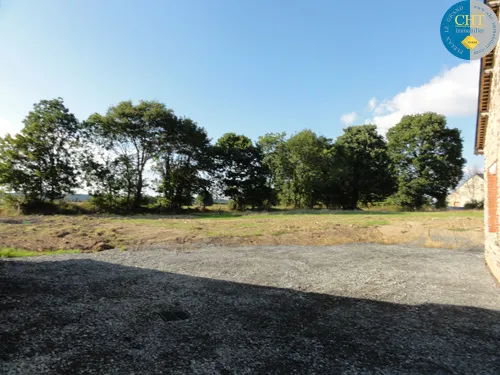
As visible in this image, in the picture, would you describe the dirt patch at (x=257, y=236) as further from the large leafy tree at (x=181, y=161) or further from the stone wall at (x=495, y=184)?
the large leafy tree at (x=181, y=161)

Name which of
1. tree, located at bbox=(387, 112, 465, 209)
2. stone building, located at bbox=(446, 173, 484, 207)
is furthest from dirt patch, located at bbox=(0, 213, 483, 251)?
stone building, located at bbox=(446, 173, 484, 207)

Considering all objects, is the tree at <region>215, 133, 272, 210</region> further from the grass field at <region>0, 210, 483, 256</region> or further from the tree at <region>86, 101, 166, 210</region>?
the grass field at <region>0, 210, 483, 256</region>

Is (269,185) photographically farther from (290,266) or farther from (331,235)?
(290,266)

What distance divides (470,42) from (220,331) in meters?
9.18

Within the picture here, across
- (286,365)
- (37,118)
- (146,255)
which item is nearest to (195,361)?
(286,365)

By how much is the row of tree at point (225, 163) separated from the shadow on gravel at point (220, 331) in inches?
957

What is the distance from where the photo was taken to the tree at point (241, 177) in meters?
36.2

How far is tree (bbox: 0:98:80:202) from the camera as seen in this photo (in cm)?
2436

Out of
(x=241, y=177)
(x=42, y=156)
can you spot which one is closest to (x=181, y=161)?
(x=241, y=177)

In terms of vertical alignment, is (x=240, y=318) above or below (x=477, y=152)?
below

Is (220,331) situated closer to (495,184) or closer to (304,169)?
(495,184)

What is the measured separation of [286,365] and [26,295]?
475 centimetres

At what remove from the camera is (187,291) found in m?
5.74

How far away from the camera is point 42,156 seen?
25.6m
